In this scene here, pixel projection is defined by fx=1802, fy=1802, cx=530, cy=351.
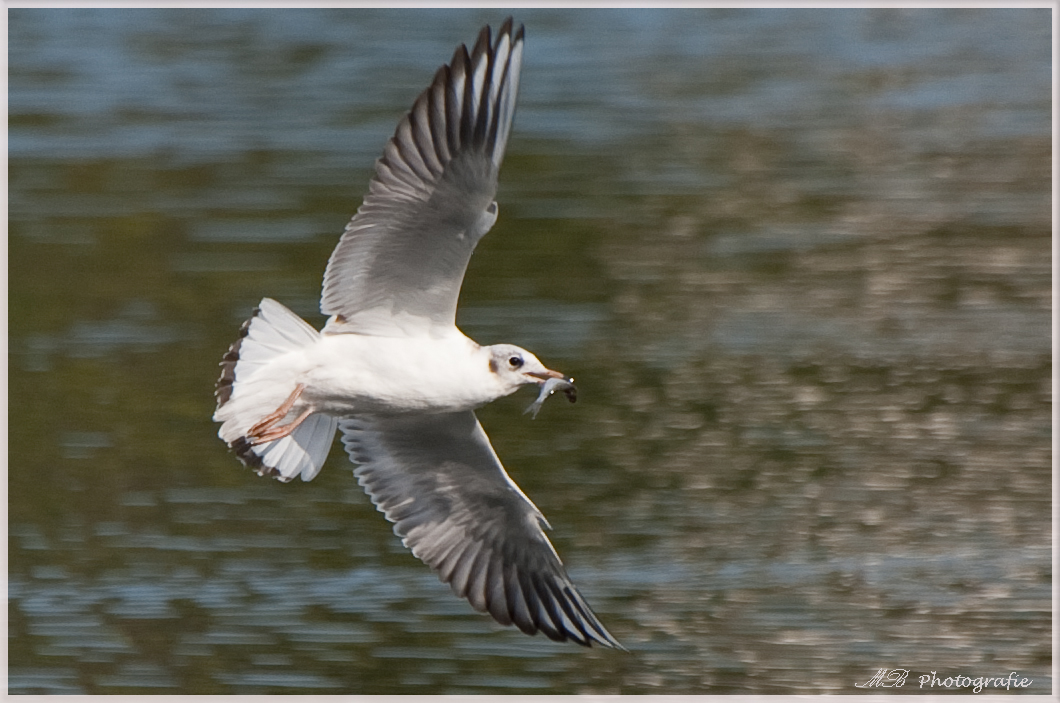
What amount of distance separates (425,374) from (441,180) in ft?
2.08

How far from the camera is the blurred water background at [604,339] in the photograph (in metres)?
6.73

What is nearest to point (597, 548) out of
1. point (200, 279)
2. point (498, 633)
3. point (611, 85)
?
point (498, 633)

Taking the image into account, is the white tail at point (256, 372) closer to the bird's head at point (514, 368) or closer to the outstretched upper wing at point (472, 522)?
the outstretched upper wing at point (472, 522)

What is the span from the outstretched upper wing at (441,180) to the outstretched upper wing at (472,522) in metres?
0.65

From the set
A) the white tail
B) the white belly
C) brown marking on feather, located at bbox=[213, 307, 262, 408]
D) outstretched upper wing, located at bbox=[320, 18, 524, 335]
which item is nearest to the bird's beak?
the white belly

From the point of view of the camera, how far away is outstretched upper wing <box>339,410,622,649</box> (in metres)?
5.96

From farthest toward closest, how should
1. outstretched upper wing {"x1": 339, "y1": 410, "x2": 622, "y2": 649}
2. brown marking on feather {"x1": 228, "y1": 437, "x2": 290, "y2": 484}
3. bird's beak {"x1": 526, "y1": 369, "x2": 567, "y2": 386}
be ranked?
1. outstretched upper wing {"x1": 339, "y1": 410, "x2": 622, "y2": 649}
2. brown marking on feather {"x1": 228, "y1": 437, "x2": 290, "y2": 484}
3. bird's beak {"x1": 526, "y1": 369, "x2": 567, "y2": 386}

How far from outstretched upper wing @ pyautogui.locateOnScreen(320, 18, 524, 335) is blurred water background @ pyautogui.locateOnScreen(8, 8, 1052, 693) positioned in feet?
5.54

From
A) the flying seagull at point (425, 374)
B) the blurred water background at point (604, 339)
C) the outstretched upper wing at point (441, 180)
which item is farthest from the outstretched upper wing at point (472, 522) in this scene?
the outstretched upper wing at point (441, 180)

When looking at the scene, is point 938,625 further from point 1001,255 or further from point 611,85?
point 611,85

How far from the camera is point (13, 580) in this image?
7086 mm

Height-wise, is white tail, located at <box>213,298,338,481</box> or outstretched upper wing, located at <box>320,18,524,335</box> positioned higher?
outstretched upper wing, located at <box>320,18,524,335</box>

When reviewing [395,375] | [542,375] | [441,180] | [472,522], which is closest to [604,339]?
[472,522]

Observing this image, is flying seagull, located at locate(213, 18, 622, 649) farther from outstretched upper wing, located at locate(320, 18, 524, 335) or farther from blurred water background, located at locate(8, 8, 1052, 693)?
blurred water background, located at locate(8, 8, 1052, 693)
